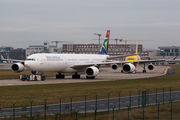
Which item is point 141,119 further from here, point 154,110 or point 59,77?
point 59,77

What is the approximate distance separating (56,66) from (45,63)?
3.20 metres

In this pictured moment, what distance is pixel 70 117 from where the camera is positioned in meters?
20.2

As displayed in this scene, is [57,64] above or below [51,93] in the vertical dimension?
above

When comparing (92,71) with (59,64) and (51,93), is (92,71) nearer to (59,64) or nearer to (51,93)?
(59,64)

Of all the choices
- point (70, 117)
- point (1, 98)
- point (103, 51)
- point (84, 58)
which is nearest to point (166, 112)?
point (70, 117)

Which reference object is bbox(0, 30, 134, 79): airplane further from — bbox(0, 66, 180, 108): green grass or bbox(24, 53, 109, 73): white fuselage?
bbox(0, 66, 180, 108): green grass

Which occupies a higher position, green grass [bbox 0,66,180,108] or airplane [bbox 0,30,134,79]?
airplane [bbox 0,30,134,79]

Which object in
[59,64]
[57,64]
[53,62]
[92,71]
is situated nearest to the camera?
[53,62]

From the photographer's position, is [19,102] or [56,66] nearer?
[19,102]

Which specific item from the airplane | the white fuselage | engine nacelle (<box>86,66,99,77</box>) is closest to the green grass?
the white fuselage

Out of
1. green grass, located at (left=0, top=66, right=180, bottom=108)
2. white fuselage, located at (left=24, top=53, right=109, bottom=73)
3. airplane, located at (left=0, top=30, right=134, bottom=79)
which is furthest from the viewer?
airplane, located at (left=0, top=30, right=134, bottom=79)

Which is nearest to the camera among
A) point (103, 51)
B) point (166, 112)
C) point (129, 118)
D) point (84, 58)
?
point (129, 118)

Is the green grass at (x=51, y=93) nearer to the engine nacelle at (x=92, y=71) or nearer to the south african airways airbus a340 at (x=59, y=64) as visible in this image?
the south african airways airbus a340 at (x=59, y=64)

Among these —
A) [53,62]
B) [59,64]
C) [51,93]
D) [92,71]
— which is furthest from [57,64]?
[51,93]
